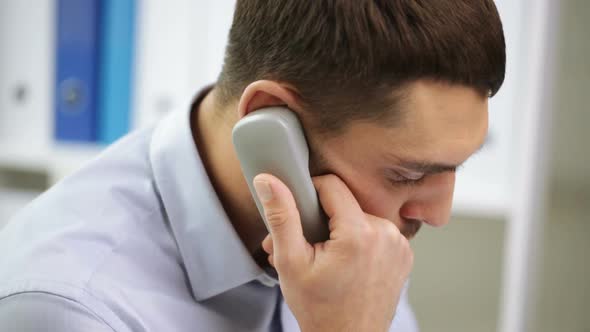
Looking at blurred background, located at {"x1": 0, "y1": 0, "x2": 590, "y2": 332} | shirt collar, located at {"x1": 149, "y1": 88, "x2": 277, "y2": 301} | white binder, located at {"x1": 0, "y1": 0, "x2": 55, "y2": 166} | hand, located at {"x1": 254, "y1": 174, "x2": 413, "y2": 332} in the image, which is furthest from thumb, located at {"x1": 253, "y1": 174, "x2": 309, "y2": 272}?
white binder, located at {"x1": 0, "y1": 0, "x2": 55, "y2": 166}

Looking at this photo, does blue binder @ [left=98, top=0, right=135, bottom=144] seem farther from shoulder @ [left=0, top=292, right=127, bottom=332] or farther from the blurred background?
shoulder @ [left=0, top=292, right=127, bottom=332]

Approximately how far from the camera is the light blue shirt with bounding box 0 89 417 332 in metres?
0.64

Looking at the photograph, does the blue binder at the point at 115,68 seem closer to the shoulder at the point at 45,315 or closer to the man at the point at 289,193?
the man at the point at 289,193

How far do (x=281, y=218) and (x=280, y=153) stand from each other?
72mm

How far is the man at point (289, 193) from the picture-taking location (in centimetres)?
69

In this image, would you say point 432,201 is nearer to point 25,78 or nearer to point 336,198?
point 336,198

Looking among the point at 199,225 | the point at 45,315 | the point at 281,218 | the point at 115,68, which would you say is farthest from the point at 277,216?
the point at 115,68

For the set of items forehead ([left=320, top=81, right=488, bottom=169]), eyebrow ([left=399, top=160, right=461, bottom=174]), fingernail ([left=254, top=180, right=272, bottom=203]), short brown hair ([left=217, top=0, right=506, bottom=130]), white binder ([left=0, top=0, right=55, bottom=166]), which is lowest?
white binder ([left=0, top=0, right=55, bottom=166])

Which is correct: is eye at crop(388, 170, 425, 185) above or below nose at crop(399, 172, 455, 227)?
above

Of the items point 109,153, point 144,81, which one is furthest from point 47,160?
point 109,153

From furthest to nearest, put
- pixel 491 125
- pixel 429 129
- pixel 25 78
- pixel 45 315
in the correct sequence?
pixel 25 78 < pixel 491 125 < pixel 429 129 < pixel 45 315

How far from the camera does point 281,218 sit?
684 millimetres

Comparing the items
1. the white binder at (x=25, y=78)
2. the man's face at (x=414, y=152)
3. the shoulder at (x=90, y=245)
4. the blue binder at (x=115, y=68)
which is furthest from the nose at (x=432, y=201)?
the white binder at (x=25, y=78)

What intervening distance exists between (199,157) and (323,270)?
0.22m
